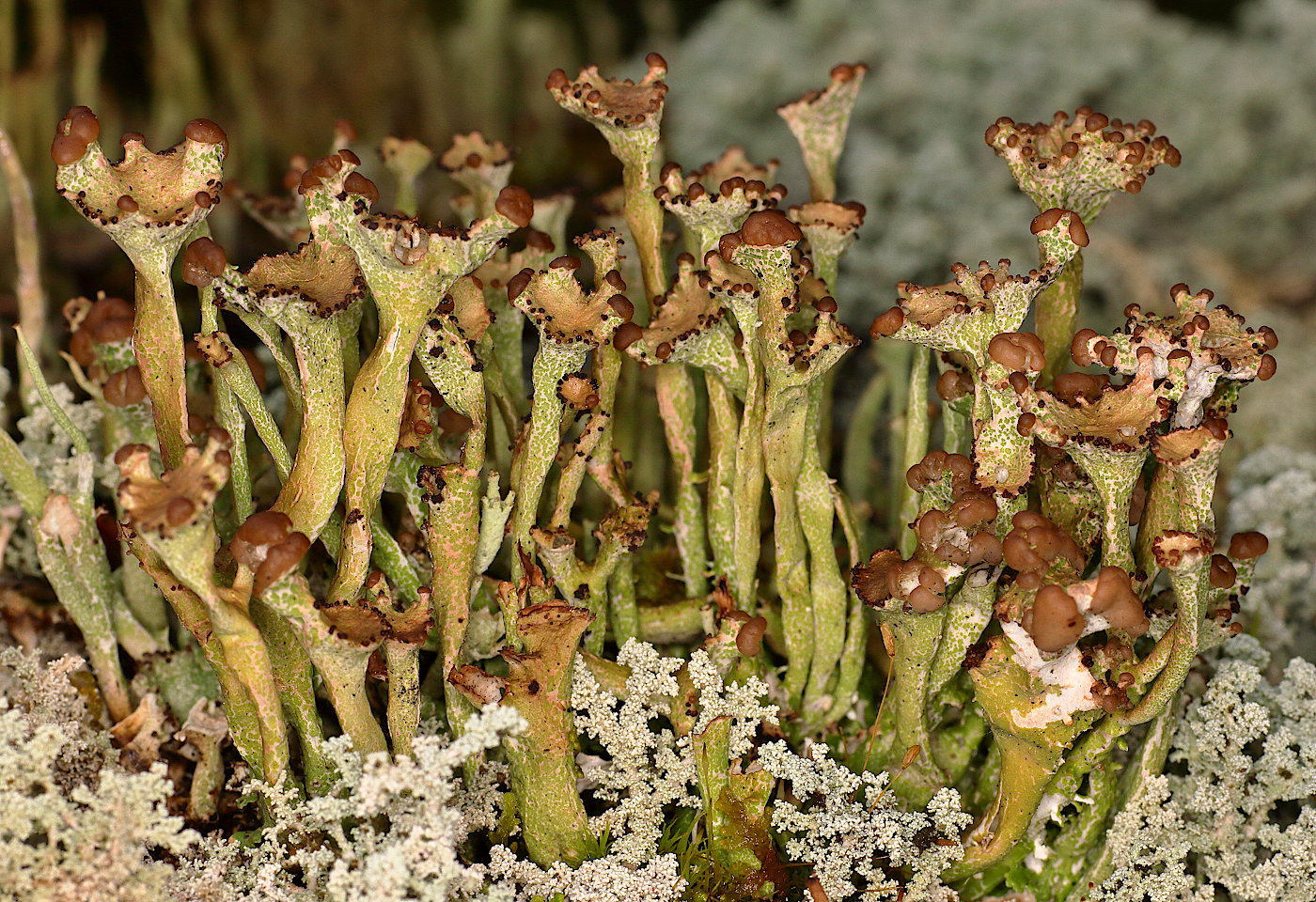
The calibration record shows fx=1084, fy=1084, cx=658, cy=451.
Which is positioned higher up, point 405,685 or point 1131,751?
point 405,685

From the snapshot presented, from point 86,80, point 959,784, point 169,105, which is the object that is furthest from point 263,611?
point 169,105

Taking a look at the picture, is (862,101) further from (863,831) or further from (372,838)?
(372,838)

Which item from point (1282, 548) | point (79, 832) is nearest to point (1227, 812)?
point (1282, 548)

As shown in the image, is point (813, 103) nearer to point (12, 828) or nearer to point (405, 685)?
point (405, 685)

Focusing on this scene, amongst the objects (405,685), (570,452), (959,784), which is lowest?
(959,784)

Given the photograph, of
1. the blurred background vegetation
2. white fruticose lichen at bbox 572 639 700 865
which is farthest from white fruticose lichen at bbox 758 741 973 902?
the blurred background vegetation

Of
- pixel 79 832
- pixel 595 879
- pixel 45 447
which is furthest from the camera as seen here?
pixel 45 447
